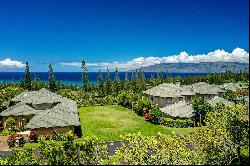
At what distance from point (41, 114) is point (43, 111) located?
4.05 metres

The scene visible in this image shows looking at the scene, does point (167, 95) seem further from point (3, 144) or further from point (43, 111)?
point (3, 144)

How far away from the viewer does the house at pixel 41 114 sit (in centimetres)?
5506

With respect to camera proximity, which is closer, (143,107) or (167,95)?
(143,107)

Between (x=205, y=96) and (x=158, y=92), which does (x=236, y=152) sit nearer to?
(x=158, y=92)

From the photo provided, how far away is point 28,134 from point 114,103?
4787cm

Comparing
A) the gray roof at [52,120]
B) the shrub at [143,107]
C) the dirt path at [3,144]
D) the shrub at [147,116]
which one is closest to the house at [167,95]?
the shrub at [143,107]

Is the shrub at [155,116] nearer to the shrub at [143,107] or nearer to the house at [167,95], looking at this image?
the shrub at [143,107]

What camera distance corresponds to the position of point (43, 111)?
206ft

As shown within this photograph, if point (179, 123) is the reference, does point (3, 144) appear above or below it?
below

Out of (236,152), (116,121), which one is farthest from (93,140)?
(116,121)

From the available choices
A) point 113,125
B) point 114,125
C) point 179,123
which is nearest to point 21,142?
point 113,125

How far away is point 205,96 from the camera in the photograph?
99.6 meters

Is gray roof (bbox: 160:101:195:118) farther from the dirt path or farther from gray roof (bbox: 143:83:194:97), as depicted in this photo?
the dirt path

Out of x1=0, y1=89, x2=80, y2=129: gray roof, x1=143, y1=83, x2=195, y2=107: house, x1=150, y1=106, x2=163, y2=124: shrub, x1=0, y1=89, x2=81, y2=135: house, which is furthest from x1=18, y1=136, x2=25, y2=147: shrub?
x1=143, y1=83, x2=195, y2=107: house
